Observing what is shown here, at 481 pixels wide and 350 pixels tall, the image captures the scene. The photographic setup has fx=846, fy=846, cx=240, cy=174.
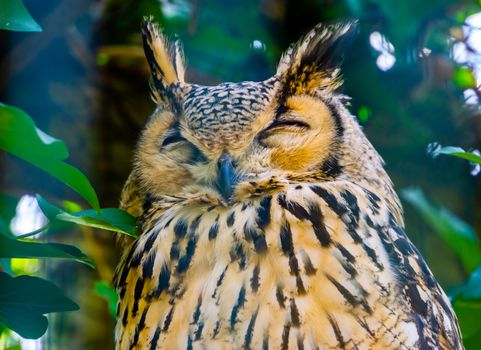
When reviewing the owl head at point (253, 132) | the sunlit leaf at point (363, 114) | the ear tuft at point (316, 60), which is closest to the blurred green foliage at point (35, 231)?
the owl head at point (253, 132)

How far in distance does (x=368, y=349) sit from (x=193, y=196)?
467 millimetres

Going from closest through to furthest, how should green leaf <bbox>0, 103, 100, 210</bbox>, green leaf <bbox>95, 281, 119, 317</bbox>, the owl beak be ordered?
green leaf <bbox>0, 103, 100, 210</bbox> < the owl beak < green leaf <bbox>95, 281, 119, 317</bbox>

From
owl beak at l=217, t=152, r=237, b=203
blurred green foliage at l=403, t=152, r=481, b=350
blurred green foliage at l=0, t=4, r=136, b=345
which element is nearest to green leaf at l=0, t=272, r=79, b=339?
blurred green foliage at l=0, t=4, r=136, b=345

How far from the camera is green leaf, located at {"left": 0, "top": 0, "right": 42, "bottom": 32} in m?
1.32

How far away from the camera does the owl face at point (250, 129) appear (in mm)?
1688

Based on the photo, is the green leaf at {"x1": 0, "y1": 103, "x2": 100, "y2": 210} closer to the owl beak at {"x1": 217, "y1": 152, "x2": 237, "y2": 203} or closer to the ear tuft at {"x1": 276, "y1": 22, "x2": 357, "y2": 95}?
the owl beak at {"x1": 217, "y1": 152, "x2": 237, "y2": 203}

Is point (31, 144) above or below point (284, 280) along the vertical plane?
above

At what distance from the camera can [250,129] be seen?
1.70 metres

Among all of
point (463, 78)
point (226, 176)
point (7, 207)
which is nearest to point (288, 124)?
point (226, 176)

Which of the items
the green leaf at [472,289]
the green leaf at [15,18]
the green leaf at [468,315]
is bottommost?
the green leaf at [468,315]

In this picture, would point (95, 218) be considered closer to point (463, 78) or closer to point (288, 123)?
point (288, 123)

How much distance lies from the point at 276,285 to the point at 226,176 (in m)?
0.24

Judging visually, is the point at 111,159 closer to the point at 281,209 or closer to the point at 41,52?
the point at 41,52

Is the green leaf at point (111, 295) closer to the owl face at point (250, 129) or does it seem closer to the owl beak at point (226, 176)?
the owl face at point (250, 129)
